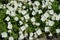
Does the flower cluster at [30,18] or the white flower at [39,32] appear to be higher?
the flower cluster at [30,18]

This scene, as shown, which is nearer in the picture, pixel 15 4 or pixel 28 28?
pixel 28 28

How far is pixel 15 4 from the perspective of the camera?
311cm

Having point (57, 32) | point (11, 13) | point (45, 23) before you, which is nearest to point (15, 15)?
point (11, 13)

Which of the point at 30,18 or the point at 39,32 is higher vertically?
the point at 30,18

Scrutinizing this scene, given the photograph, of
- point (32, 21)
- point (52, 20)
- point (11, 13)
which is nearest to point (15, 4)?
point (11, 13)

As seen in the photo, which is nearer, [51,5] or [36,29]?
[36,29]

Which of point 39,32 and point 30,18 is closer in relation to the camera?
point 39,32

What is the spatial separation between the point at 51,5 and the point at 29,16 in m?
0.38

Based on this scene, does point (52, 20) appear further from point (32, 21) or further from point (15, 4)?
point (15, 4)

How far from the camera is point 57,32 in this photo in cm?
283

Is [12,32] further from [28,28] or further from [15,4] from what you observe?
[15,4]

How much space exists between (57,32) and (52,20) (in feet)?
0.68

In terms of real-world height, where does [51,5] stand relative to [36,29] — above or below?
above

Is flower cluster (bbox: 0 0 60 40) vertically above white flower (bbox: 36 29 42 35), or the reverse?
flower cluster (bbox: 0 0 60 40)
